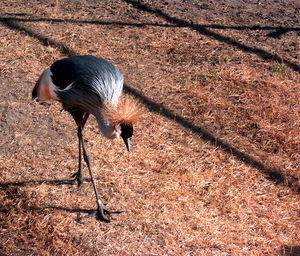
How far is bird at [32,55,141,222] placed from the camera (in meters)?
3.37

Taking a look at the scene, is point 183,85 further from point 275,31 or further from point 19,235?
point 19,235

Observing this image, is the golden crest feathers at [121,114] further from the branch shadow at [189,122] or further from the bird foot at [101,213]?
the branch shadow at [189,122]

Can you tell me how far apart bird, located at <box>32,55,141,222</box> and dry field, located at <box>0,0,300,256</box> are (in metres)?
0.40

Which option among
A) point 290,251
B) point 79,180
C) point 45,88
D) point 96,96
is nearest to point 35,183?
point 79,180

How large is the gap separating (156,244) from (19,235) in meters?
1.06

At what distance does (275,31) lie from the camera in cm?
646

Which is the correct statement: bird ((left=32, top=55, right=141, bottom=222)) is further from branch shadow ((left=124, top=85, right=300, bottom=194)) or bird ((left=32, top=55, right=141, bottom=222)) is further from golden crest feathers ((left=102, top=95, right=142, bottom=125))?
branch shadow ((left=124, top=85, right=300, bottom=194))

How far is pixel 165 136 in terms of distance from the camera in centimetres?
457

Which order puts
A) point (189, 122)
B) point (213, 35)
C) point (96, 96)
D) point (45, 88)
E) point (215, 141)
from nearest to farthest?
point (96, 96) → point (45, 88) → point (215, 141) → point (189, 122) → point (213, 35)

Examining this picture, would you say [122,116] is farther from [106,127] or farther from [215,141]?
[215,141]

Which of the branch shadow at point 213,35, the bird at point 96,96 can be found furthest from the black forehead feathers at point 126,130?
the branch shadow at point 213,35

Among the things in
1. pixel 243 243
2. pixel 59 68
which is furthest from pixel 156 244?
pixel 59 68

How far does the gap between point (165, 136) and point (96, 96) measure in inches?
51.3

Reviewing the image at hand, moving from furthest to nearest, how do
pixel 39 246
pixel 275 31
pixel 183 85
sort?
pixel 275 31
pixel 183 85
pixel 39 246
